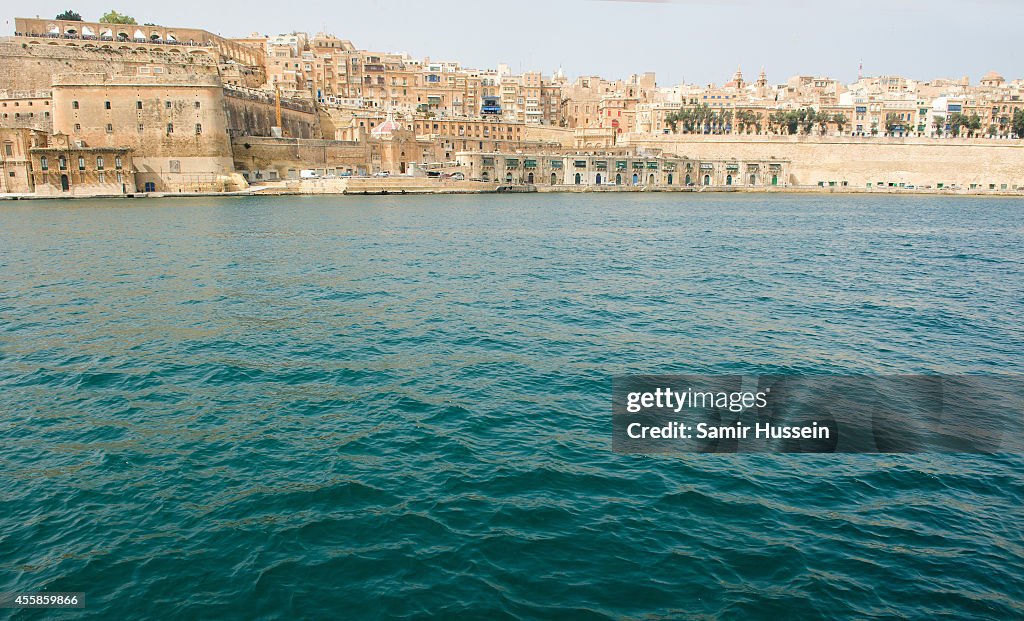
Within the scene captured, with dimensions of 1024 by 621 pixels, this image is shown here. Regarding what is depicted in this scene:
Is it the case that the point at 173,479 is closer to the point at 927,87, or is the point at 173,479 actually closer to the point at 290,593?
the point at 290,593

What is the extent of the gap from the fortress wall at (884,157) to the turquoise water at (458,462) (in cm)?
6171

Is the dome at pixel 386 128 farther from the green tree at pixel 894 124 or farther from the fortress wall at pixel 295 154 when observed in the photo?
the green tree at pixel 894 124

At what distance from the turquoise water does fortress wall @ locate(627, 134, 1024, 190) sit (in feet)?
202

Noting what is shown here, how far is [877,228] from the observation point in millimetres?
34188

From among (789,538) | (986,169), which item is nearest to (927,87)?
(986,169)

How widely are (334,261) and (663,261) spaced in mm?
9989

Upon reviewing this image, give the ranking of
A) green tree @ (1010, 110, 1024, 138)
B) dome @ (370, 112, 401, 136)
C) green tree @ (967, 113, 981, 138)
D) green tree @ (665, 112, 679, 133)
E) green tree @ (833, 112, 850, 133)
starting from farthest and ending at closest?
green tree @ (833, 112, 850, 133), green tree @ (665, 112, 679, 133), green tree @ (967, 113, 981, 138), green tree @ (1010, 110, 1024, 138), dome @ (370, 112, 401, 136)

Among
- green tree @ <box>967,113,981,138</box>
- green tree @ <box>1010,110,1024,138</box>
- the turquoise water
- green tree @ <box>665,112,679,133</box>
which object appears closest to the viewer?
the turquoise water

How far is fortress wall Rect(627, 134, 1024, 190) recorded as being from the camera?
228ft

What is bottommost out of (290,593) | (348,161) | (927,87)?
(290,593)

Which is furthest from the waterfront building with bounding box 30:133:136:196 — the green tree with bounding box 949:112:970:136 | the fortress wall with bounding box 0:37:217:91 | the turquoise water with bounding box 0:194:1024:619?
the green tree with bounding box 949:112:970:136

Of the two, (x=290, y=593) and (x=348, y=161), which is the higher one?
(x=348, y=161)

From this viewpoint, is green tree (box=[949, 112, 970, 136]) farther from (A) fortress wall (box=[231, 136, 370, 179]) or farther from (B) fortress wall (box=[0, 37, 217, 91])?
(B) fortress wall (box=[0, 37, 217, 91])

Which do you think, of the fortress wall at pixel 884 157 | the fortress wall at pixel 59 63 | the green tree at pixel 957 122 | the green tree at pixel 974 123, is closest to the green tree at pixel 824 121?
the fortress wall at pixel 884 157
